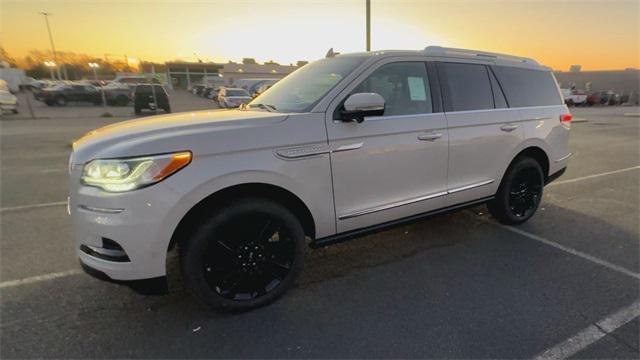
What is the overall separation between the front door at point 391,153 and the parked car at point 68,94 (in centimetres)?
3337

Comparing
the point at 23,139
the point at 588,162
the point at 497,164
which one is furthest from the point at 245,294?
the point at 23,139

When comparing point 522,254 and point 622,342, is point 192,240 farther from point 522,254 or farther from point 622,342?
point 522,254

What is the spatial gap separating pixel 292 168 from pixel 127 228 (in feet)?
3.69

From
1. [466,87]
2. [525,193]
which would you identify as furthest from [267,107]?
[525,193]

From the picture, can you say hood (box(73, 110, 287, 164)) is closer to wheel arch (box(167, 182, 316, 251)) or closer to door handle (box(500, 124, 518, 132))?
wheel arch (box(167, 182, 316, 251))

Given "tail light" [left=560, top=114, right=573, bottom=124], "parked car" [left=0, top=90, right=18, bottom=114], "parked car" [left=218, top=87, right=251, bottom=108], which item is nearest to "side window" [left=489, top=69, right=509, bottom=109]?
"tail light" [left=560, top=114, right=573, bottom=124]

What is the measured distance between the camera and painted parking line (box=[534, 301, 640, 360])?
95.3 inches

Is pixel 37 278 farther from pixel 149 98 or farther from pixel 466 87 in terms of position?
pixel 149 98

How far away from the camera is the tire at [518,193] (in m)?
4.32

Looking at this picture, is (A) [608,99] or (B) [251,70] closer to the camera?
(A) [608,99]

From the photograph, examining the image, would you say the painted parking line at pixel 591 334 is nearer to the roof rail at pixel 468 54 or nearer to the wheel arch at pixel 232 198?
the wheel arch at pixel 232 198

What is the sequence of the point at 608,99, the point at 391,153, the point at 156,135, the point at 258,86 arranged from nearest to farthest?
1. the point at 156,135
2. the point at 391,153
3. the point at 258,86
4. the point at 608,99

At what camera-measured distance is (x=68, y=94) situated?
29578 mm

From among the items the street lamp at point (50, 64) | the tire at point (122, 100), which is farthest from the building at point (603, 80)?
the street lamp at point (50, 64)
